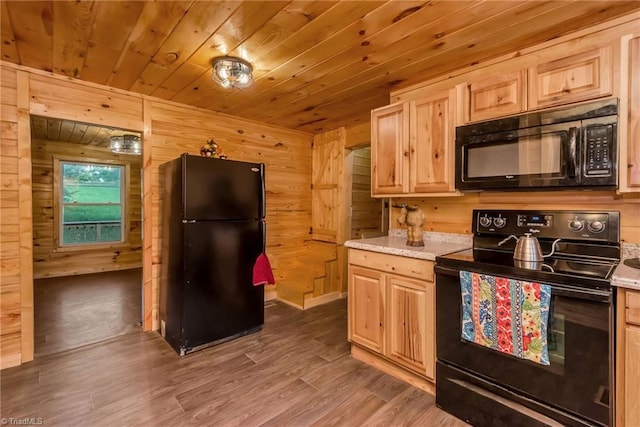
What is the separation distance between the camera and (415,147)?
237 cm

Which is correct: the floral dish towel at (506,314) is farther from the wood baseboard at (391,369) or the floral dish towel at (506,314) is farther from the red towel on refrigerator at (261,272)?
the red towel on refrigerator at (261,272)

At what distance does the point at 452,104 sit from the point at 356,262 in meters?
1.36

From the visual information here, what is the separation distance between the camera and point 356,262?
2426 mm

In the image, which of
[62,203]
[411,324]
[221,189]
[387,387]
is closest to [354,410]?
[387,387]

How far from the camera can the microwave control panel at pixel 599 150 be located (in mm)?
Result: 1579

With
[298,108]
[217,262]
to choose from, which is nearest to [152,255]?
[217,262]

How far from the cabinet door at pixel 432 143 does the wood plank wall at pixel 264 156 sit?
2.07m

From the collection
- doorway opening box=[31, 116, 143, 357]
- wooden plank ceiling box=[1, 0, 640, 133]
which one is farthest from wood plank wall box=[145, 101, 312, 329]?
doorway opening box=[31, 116, 143, 357]

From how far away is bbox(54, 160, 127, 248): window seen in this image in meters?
5.41

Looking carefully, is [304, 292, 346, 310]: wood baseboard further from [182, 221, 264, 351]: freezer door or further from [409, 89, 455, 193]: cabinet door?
[409, 89, 455, 193]: cabinet door

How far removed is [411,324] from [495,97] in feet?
5.28

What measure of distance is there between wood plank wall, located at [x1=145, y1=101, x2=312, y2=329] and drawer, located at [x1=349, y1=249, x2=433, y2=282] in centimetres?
182

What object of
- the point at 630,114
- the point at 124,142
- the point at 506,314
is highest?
the point at 124,142

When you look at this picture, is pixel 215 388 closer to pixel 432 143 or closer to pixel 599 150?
pixel 432 143
